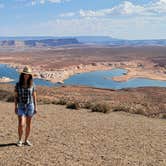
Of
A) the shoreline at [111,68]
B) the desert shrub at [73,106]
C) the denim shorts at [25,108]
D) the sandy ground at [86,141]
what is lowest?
the shoreline at [111,68]

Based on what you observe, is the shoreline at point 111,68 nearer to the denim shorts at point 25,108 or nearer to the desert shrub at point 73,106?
the desert shrub at point 73,106

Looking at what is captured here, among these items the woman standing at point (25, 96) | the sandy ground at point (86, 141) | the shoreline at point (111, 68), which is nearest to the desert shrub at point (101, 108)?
the sandy ground at point (86, 141)

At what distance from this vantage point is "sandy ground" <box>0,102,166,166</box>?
8.14 metres

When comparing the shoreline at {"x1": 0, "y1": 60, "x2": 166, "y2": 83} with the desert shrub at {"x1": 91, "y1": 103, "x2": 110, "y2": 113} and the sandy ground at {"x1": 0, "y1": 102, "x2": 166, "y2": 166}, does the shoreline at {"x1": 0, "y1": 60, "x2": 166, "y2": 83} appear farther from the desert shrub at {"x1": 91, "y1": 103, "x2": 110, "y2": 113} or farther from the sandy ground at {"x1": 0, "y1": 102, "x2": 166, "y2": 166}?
the sandy ground at {"x1": 0, "y1": 102, "x2": 166, "y2": 166}

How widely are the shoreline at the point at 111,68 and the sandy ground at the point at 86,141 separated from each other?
229 ft

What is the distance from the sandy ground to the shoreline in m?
69.8

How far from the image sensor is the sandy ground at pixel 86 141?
26.7 feet

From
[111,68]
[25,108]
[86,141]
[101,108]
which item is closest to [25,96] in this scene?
[25,108]

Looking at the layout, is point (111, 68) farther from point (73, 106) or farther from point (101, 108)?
point (101, 108)

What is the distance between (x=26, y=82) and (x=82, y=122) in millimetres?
5168

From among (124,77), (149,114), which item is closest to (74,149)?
(149,114)

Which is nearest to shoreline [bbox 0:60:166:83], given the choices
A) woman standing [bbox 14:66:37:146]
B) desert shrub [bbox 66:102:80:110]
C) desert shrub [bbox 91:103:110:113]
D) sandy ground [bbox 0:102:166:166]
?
desert shrub [bbox 66:102:80:110]

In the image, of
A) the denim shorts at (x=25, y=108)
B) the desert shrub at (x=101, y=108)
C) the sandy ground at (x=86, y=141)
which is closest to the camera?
the sandy ground at (x=86, y=141)

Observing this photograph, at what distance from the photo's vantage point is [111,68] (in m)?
125
